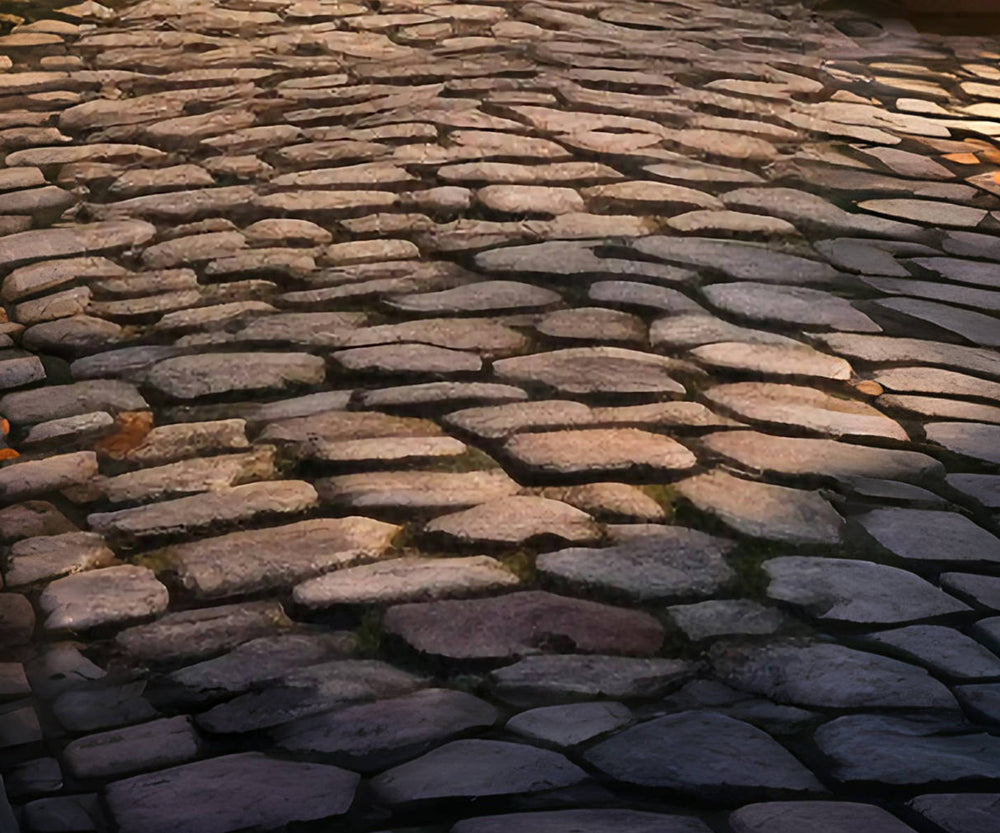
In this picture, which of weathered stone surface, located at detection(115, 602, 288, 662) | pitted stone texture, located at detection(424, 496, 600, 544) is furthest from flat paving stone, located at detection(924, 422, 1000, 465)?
weathered stone surface, located at detection(115, 602, 288, 662)

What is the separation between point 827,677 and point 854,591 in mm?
277

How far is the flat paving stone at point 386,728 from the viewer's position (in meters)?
2.04

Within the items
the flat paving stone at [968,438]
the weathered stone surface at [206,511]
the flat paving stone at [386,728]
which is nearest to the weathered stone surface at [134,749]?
the flat paving stone at [386,728]

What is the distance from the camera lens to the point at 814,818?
190 centimetres

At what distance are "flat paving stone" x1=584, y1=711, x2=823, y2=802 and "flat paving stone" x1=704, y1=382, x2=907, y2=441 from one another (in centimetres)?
106

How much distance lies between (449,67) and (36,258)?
2197 mm

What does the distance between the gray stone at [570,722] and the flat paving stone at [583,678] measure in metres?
0.03

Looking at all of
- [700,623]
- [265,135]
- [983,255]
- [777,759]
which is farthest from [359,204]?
[777,759]

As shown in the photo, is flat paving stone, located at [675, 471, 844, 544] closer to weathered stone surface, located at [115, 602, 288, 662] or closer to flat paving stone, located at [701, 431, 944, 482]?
flat paving stone, located at [701, 431, 944, 482]

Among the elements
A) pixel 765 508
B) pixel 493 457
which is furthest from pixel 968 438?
pixel 493 457

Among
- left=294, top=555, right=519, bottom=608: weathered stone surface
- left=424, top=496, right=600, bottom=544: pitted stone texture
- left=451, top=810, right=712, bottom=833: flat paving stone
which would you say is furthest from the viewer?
left=424, top=496, right=600, bottom=544: pitted stone texture

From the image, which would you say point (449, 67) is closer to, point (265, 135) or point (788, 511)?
point (265, 135)

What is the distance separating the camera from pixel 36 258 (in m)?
3.81

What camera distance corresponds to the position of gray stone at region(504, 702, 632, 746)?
207 cm
